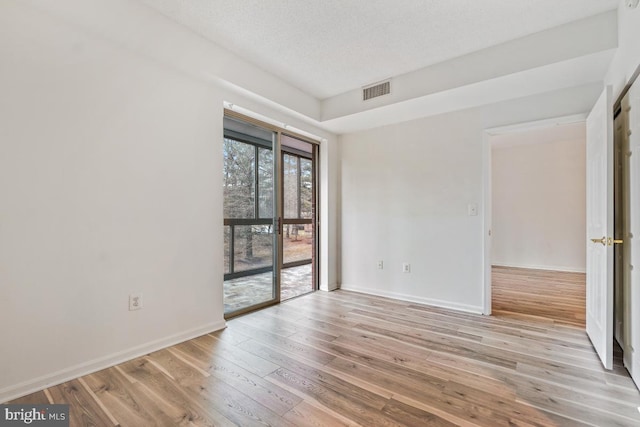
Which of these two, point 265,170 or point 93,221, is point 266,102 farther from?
point 93,221

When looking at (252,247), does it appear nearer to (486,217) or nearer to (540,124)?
(486,217)

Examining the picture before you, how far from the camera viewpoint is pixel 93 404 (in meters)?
1.75

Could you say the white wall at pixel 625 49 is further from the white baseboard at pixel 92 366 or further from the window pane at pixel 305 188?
the white baseboard at pixel 92 366

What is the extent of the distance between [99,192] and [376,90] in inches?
116

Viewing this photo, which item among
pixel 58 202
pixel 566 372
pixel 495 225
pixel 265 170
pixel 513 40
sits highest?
pixel 513 40

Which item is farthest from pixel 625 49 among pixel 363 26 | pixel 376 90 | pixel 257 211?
pixel 257 211

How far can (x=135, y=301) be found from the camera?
92.9 inches

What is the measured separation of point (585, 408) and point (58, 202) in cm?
349

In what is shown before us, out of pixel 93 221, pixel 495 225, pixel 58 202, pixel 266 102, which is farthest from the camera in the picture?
pixel 495 225

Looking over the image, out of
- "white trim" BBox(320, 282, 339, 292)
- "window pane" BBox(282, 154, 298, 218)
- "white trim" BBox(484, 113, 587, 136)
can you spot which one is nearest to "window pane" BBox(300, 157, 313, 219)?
"window pane" BBox(282, 154, 298, 218)

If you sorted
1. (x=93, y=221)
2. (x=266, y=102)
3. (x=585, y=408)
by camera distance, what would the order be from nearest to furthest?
(x=585, y=408) → (x=93, y=221) → (x=266, y=102)

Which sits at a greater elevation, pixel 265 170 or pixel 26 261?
pixel 265 170

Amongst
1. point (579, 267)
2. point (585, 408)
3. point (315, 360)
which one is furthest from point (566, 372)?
point (579, 267)

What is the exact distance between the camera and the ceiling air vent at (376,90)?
3.43 metres
